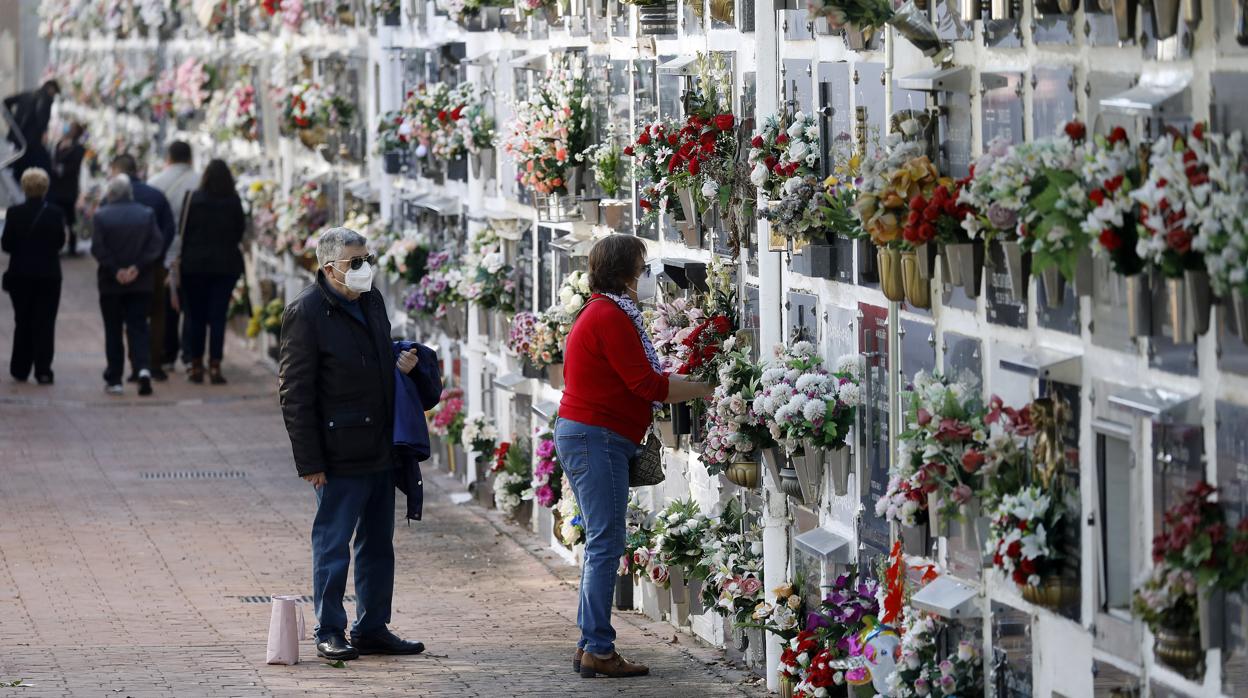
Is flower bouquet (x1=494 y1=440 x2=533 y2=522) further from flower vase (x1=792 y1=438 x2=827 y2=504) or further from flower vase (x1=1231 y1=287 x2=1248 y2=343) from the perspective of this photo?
flower vase (x1=1231 y1=287 x2=1248 y2=343)

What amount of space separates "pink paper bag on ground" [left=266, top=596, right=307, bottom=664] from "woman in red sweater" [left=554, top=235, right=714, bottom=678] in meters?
1.19

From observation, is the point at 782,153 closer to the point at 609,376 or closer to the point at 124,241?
the point at 609,376

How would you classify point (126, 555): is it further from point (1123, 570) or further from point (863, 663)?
point (1123, 570)

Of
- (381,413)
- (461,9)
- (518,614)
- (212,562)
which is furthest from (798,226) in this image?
(461,9)

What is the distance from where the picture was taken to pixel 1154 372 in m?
5.79

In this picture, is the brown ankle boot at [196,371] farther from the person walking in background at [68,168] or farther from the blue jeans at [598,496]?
the blue jeans at [598,496]

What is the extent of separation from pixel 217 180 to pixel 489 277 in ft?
19.0

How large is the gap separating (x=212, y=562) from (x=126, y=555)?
0.50 m

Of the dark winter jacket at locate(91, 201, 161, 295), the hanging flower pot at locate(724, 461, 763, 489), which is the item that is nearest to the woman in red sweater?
the hanging flower pot at locate(724, 461, 763, 489)

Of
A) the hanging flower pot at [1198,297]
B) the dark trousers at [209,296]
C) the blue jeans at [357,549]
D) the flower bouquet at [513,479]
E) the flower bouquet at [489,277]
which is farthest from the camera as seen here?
the dark trousers at [209,296]

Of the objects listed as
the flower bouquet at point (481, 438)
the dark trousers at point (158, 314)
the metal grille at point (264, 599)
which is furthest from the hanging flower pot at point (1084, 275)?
the dark trousers at point (158, 314)

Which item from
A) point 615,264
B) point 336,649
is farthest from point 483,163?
point 615,264

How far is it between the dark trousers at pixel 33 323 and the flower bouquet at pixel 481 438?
6268mm

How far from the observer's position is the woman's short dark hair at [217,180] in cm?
1814
